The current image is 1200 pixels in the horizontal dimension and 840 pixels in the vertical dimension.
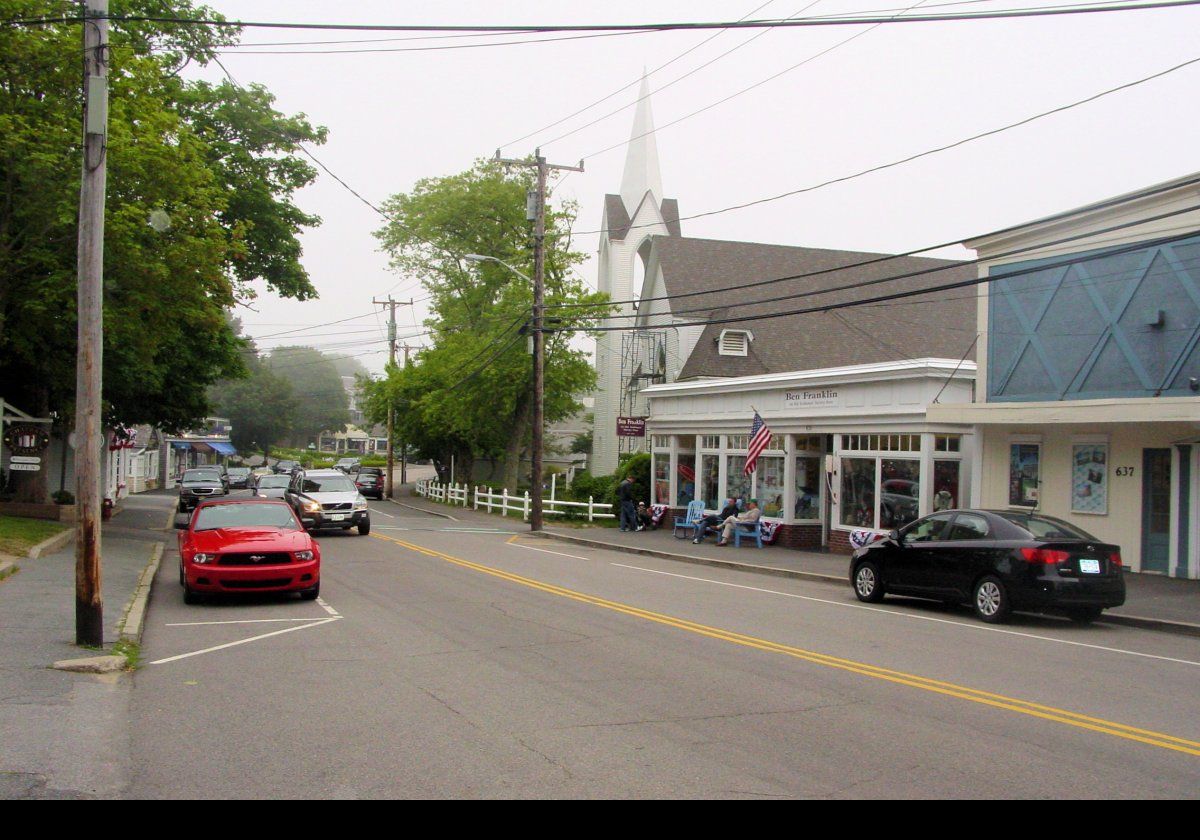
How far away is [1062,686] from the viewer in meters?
9.45

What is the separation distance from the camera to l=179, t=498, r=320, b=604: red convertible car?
14.4 meters

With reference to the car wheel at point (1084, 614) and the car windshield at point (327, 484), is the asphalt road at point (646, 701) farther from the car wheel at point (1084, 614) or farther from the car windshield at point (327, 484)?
the car windshield at point (327, 484)

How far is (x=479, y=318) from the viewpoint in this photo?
52312 mm

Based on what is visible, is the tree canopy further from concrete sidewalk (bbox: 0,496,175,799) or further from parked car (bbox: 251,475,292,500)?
parked car (bbox: 251,475,292,500)

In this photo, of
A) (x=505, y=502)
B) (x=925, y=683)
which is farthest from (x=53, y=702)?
(x=505, y=502)

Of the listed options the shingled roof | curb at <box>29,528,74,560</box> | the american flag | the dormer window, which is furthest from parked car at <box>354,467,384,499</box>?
the american flag

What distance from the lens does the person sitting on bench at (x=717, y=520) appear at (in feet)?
92.1

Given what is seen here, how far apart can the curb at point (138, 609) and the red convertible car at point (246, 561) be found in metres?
0.70

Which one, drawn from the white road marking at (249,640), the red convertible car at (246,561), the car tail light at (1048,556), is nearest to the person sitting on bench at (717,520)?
the car tail light at (1048,556)

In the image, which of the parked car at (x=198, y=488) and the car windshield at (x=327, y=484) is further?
the parked car at (x=198, y=488)

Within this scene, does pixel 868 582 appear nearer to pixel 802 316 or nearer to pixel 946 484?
pixel 946 484

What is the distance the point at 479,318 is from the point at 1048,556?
41.0 meters
